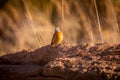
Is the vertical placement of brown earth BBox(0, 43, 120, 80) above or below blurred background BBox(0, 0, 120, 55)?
below

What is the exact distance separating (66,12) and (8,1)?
2.15 m

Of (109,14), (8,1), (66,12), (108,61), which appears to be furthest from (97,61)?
(8,1)

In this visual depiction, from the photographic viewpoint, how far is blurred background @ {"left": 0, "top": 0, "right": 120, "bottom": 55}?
5590 millimetres

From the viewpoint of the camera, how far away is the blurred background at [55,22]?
559 cm

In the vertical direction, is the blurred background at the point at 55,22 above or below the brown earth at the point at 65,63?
above

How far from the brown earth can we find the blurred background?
942 mm

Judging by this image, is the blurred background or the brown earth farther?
the blurred background

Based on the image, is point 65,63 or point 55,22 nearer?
point 65,63

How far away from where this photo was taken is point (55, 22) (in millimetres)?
7277

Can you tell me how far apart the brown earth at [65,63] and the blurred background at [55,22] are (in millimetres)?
942

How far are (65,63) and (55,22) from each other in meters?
3.39

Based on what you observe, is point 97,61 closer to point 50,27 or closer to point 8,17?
point 50,27

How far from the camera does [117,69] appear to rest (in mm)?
3615

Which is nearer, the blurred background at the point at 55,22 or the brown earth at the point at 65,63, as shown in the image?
the brown earth at the point at 65,63
